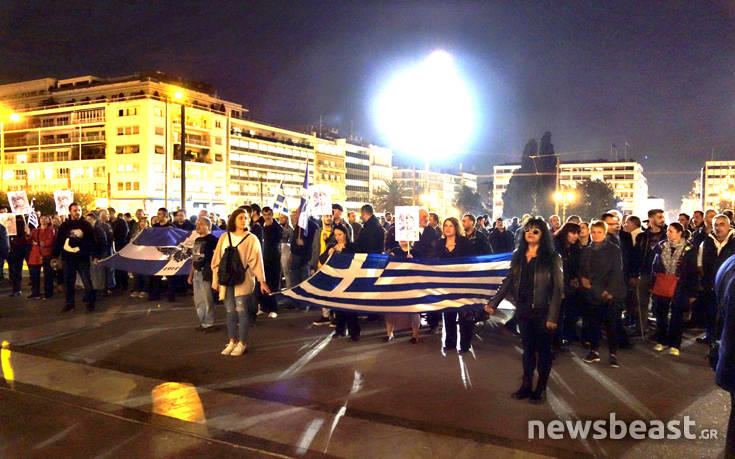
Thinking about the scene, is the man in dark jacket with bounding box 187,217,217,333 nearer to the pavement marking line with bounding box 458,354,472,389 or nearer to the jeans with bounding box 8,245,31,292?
the pavement marking line with bounding box 458,354,472,389

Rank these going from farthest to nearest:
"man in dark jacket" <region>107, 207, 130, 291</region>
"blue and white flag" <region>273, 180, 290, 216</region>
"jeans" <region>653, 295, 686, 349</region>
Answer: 1. "man in dark jacket" <region>107, 207, 130, 291</region>
2. "blue and white flag" <region>273, 180, 290, 216</region>
3. "jeans" <region>653, 295, 686, 349</region>

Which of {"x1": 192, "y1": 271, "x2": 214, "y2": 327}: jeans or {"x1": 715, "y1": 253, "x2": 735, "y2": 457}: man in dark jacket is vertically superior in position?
{"x1": 715, "y1": 253, "x2": 735, "y2": 457}: man in dark jacket

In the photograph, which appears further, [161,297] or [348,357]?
[161,297]

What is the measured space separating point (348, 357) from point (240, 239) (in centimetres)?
232

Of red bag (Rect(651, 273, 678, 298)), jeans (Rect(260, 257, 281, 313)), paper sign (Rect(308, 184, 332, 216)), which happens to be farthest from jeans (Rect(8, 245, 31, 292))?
red bag (Rect(651, 273, 678, 298))

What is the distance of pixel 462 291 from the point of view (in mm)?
8461

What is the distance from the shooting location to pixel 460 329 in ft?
28.7

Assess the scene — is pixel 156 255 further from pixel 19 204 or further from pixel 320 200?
pixel 19 204

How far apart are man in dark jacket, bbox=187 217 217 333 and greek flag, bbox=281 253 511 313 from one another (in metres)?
1.71

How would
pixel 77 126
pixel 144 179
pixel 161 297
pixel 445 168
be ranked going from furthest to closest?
pixel 445 168
pixel 77 126
pixel 144 179
pixel 161 297

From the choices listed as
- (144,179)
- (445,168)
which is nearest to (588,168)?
(445,168)

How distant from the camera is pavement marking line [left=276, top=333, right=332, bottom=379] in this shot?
7.30 meters

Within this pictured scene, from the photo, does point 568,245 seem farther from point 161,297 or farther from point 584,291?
A: point 161,297

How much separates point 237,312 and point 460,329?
3.36 m
